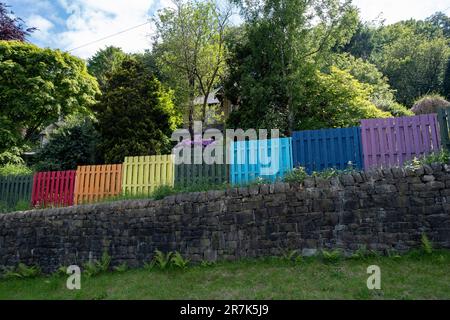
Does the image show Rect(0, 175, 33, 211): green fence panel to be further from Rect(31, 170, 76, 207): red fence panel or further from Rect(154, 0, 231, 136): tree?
Rect(154, 0, 231, 136): tree

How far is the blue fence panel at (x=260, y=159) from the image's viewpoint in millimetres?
9281

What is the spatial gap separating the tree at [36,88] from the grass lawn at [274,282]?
28.7 feet

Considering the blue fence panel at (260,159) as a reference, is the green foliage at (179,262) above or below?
below

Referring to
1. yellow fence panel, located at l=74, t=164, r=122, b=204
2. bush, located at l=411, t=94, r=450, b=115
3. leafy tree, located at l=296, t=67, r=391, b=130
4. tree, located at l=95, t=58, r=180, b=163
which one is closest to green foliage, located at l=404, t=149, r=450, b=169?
leafy tree, located at l=296, t=67, r=391, b=130

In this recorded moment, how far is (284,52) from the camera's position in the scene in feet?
43.5

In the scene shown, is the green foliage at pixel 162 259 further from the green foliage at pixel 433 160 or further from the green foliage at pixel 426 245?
the green foliage at pixel 433 160

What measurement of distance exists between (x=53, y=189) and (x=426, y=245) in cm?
1035

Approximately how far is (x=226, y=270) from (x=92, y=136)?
37.4ft

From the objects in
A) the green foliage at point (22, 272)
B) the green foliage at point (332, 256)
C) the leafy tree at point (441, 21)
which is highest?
the leafy tree at point (441, 21)

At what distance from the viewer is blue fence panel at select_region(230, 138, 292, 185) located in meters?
9.28

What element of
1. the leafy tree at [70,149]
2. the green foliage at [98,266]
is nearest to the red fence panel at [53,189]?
the green foliage at [98,266]

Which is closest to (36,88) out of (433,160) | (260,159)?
(260,159)

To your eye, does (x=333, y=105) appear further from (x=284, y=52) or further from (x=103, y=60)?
(x=103, y=60)

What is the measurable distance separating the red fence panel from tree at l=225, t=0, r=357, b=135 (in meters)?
6.75
